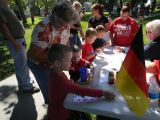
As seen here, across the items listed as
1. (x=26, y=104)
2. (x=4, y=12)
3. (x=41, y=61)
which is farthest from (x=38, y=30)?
(x=26, y=104)

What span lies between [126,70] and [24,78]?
3038 millimetres

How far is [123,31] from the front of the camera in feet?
18.7

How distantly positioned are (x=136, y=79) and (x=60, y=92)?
705 millimetres

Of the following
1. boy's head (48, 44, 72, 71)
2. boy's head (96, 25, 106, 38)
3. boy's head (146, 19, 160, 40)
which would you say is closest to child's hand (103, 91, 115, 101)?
boy's head (48, 44, 72, 71)

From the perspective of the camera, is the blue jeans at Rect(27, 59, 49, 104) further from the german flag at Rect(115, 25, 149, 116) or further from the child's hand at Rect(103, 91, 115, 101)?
the german flag at Rect(115, 25, 149, 116)

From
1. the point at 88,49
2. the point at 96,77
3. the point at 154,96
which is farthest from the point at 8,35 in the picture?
the point at 154,96

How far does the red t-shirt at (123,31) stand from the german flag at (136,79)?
3080 millimetres

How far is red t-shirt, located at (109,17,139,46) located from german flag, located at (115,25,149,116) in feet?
10.1

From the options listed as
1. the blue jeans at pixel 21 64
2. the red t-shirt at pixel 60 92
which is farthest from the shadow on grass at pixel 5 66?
the red t-shirt at pixel 60 92

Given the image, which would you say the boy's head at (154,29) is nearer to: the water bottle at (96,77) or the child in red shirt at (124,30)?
the water bottle at (96,77)

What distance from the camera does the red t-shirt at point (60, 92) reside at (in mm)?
2725

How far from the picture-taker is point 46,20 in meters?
3.62

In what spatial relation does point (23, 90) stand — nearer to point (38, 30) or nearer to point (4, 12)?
point (4, 12)

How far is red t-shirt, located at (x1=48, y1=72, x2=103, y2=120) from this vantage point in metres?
2.72
